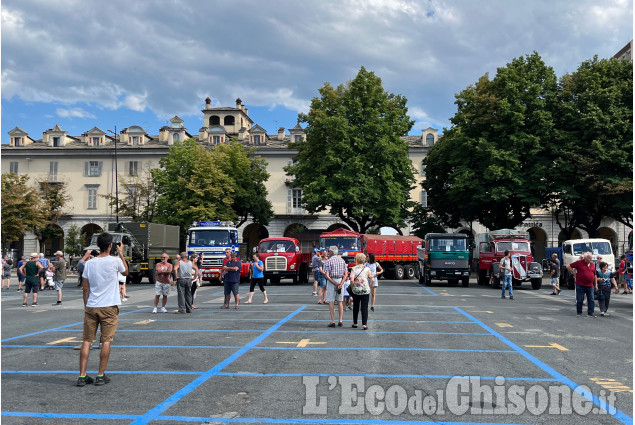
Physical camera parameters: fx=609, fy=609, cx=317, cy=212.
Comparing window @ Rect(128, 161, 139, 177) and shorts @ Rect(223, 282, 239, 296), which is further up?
window @ Rect(128, 161, 139, 177)

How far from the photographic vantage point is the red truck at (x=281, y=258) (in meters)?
32.2

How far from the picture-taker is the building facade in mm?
63156

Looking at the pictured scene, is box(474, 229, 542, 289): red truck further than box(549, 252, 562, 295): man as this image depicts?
Yes

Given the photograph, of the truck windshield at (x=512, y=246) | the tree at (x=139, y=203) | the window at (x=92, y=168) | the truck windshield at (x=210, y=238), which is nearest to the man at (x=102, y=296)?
the truck windshield at (x=210, y=238)

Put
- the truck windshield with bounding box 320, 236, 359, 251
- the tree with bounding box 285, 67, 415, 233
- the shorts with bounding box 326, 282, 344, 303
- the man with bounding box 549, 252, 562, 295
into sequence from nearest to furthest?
the shorts with bounding box 326, 282, 344, 303
the man with bounding box 549, 252, 562, 295
the truck windshield with bounding box 320, 236, 359, 251
the tree with bounding box 285, 67, 415, 233

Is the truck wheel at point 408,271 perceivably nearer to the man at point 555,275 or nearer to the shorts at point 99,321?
the man at point 555,275

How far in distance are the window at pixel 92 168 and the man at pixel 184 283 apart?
5279cm

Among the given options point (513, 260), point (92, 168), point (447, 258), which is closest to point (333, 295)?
point (447, 258)

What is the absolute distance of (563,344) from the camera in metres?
11.0

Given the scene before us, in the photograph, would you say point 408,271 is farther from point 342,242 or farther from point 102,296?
point 102,296

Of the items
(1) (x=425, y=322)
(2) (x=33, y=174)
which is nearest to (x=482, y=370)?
(1) (x=425, y=322)

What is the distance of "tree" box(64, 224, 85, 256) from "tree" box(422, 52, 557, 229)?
114 feet

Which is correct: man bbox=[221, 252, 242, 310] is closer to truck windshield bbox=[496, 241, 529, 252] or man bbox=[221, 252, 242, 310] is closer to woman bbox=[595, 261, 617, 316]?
woman bbox=[595, 261, 617, 316]

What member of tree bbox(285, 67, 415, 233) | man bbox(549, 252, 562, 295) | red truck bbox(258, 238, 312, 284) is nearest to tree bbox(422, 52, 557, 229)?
tree bbox(285, 67, 415, 233)
